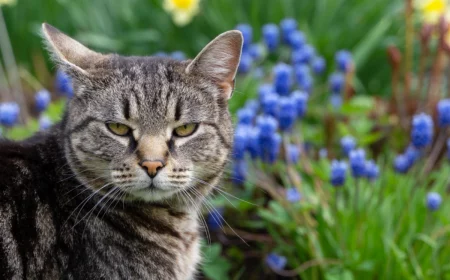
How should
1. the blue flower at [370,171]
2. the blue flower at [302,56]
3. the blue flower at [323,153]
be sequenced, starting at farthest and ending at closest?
1. the blue flower at [302,56]
2. the blue flower at [323,153]
3. the blue flower at [370,171]

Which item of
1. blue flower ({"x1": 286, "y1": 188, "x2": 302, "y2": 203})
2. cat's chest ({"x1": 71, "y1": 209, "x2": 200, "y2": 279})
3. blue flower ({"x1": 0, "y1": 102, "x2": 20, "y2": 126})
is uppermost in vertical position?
blue flower ({"x1": 0, "y1": 102, "x2": 20, "y2": 126})

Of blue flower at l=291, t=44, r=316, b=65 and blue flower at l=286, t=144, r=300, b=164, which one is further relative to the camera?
blue flower at l=291, t=44, r=316, b=65

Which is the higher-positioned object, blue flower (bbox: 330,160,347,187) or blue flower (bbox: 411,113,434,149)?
blue flower (bbox: 411,113,434,149)

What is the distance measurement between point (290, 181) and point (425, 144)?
685mm

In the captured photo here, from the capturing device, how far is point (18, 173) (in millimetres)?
2521

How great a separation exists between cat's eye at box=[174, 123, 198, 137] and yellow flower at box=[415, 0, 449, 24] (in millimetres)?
2462

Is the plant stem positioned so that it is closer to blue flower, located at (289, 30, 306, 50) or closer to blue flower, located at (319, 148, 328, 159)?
blue flower, located at (289, 30, 306, 50)

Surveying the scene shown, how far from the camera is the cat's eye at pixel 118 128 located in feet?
8.48

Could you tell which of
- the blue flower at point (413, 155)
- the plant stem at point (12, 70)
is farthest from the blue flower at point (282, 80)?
the plant stem at point (12, 70)

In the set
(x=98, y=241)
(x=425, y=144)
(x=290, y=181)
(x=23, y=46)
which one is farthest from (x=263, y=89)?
(x=23, y=46)

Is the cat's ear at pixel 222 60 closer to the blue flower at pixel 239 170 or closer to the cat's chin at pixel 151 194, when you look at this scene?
the cat's chin at pixel 151 194

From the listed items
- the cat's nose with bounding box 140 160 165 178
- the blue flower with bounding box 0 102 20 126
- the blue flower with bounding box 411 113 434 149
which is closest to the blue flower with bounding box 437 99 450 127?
the blue flower with bounding box 411 113 434 149

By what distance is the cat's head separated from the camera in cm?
253

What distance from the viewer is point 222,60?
2.80m
